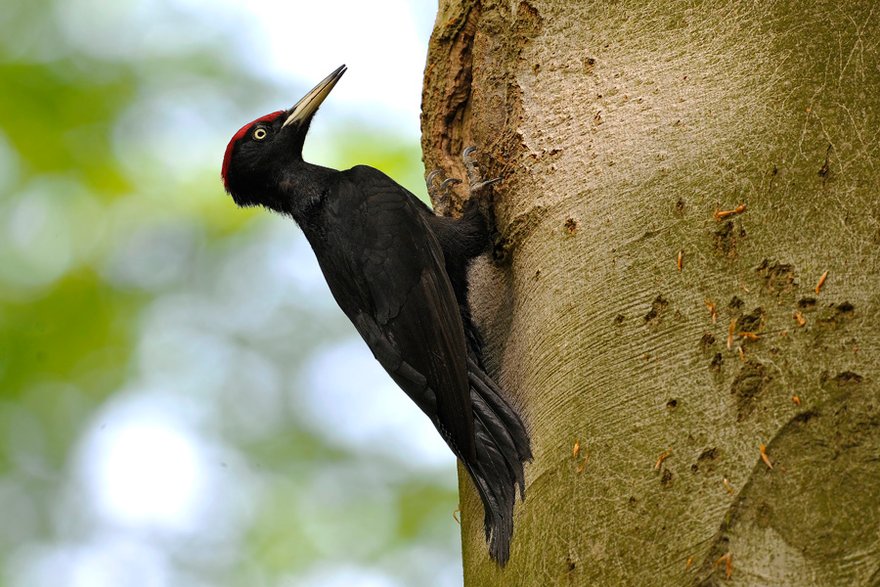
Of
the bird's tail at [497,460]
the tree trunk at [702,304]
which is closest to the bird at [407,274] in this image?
the bird's tail at [497,460]

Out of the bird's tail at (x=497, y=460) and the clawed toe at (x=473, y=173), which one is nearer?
the bird's tail at (x=497, y=460)

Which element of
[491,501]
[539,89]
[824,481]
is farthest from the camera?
[539,89]

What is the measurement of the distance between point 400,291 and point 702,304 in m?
1.47

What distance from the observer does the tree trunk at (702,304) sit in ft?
5.97

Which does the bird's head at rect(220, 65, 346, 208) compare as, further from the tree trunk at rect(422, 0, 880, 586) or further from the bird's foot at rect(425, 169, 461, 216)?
the tree trunk at rect(422, 0, 880, 586)

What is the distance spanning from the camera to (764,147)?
2133mm

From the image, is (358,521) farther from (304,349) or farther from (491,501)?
(491,501)

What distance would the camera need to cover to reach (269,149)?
4184 millimetres

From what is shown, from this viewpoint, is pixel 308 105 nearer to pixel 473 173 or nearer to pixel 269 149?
pixel 269 149

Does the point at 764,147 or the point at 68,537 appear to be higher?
the point at 68,537

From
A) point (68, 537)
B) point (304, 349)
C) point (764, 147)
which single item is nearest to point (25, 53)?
point (304, 349)

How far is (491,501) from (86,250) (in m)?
3.90

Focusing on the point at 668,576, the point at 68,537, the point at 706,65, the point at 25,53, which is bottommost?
the point at 668,576

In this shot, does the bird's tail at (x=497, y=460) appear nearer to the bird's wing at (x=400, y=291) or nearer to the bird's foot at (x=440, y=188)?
the bird's wing at (x=400, y=291)
